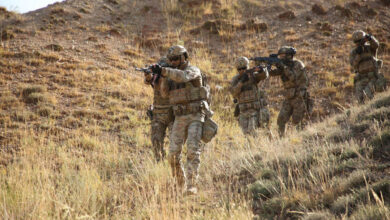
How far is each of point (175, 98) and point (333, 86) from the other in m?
9.89

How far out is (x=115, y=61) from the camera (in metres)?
13.4

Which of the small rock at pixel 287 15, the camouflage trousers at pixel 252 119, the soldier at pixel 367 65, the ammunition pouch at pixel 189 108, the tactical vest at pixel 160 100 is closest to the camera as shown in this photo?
the ammunition pouch at pixel 189 108

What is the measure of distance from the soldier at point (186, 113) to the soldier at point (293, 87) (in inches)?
137

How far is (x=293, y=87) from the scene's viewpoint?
7.11m

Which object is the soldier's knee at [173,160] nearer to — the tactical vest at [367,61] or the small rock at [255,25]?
the tactical vest at [367,61]

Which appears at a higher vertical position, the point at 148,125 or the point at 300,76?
the point at 300,76

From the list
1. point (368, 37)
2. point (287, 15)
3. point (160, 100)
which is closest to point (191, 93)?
point (160, 100)

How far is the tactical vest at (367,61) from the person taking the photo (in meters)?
7.64

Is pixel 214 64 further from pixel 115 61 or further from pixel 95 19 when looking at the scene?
pixel 95 19

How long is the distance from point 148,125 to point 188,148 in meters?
5.40

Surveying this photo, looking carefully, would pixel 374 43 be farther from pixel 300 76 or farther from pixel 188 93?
pixel 188 93

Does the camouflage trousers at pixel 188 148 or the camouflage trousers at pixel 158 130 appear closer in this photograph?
the camouflage trousers at pixel 188 148

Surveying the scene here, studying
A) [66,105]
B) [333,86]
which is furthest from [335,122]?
[66,105]

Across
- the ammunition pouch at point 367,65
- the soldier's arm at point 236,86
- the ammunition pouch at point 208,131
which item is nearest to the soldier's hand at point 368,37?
the ammunition pouch at point 367,65
